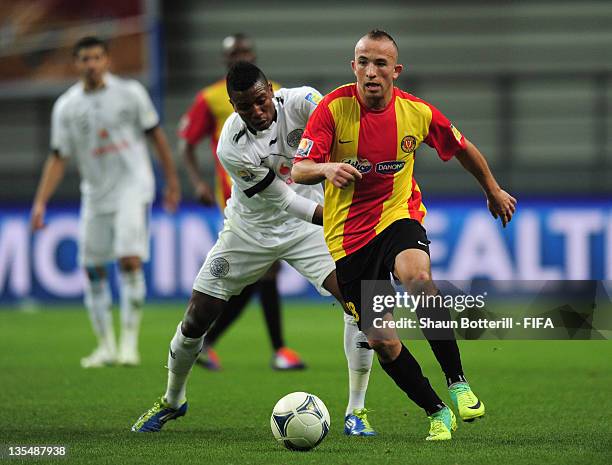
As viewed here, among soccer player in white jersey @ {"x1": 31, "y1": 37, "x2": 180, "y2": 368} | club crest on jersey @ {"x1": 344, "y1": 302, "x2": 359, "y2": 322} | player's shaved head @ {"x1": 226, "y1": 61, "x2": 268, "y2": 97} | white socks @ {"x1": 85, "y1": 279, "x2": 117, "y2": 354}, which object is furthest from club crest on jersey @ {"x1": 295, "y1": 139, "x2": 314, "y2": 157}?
white socks @ {"x1": 85, "y1": 279, "x2": 117, "y2": 354}

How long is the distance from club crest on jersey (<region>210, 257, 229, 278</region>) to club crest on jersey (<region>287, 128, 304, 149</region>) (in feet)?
2.29

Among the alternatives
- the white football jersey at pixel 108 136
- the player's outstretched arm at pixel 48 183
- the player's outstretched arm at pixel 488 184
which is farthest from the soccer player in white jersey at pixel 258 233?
the player's outstretched arm at pixel 48 183

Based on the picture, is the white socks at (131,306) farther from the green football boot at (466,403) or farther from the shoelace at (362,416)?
the green football boot at (466,403)

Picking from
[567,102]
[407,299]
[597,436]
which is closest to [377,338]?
[407,299]

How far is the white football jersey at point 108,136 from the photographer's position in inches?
386

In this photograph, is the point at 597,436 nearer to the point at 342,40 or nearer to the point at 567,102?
the point at 567,102

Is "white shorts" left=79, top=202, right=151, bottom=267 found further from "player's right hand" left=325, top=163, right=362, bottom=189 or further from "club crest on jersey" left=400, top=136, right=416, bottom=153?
"player's right hand" left=325, top=163, right=362, bottom=189

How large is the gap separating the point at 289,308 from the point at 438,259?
5.71 feet

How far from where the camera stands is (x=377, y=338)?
570cm

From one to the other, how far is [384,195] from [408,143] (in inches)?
10.5

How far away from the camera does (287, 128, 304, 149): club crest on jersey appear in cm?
636

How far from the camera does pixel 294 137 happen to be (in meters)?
6.36

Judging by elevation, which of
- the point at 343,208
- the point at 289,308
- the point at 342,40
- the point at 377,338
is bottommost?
the point at 289,308

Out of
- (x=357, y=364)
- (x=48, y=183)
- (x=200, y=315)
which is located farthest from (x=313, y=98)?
(x=48, y=183)
